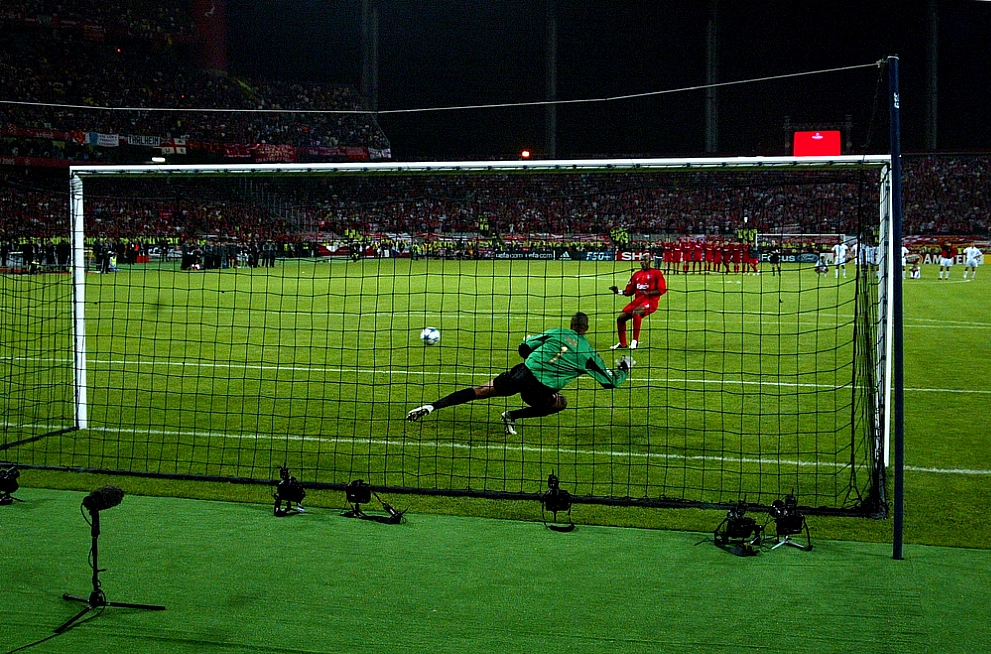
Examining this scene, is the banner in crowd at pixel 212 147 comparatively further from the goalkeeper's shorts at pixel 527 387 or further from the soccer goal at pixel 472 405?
the goalkeeper's shorts at pixel 527 387

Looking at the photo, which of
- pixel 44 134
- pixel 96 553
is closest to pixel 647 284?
pixel 96 553

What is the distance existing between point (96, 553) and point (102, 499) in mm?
309

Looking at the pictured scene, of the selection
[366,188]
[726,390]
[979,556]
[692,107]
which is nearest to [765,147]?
[692,107]

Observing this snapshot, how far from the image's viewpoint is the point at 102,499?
4766 millimetres

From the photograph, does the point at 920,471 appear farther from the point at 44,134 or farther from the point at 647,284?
the point at 44,134

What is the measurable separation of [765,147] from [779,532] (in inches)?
2055

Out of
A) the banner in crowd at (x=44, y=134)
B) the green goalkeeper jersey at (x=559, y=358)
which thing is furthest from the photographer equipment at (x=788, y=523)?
the banner in crowd at (x=44, y=134)

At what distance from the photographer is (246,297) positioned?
2603 cm

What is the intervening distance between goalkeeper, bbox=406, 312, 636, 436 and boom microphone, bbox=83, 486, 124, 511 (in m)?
4.89

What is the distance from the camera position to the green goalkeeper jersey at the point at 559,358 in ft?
30.1

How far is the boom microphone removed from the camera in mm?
4730

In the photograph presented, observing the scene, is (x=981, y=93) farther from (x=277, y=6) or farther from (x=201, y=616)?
(x=201, y=616)

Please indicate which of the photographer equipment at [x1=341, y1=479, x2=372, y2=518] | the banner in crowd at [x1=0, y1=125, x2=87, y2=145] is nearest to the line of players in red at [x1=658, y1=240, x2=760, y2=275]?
the photographer equipment at [x1=341, y1=479, x2=372, y2=518]

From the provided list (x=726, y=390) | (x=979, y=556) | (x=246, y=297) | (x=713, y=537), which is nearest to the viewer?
(x=979, y=556)
